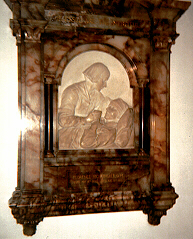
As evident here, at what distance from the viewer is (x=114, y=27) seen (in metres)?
2.22

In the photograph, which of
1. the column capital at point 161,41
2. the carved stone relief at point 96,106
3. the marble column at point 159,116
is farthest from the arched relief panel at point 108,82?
the column capital at point 161,41

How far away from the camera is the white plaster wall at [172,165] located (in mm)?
2348

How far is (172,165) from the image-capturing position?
2688mm

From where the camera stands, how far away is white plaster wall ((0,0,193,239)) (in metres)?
2.35

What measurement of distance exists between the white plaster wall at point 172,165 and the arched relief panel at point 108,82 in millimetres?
628

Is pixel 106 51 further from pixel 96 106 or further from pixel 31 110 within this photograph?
pixel 31 110

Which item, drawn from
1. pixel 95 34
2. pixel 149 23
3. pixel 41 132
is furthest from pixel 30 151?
pixel 149 23

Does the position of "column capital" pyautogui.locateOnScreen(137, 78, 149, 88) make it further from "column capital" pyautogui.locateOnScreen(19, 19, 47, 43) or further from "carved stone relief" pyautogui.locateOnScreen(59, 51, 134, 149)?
"column capital" pyautogui.locateOnScreen(19, 19, 47, 43)

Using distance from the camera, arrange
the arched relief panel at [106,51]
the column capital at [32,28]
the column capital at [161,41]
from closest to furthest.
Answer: the column capital at [32,28] → the arched relief panel at [106,51] → the column capital at [161,41]

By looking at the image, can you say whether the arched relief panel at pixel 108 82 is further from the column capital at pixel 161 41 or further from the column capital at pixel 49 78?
the column capital at pixel 161 41

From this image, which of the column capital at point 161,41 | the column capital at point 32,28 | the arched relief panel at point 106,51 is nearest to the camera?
the column capital at point 32,28

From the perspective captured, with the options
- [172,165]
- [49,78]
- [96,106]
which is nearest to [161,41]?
[96,106]

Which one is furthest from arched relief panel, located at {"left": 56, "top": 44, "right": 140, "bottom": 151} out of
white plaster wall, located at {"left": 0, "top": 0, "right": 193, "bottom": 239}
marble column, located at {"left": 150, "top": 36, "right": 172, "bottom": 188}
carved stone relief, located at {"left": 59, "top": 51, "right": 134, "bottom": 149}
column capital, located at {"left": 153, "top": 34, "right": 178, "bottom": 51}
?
white plaster wall, located at {"left": 0, "top": 0, "right": 193, "bottom": 239}

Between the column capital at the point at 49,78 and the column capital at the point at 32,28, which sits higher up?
the column capital at the point at 32,28
